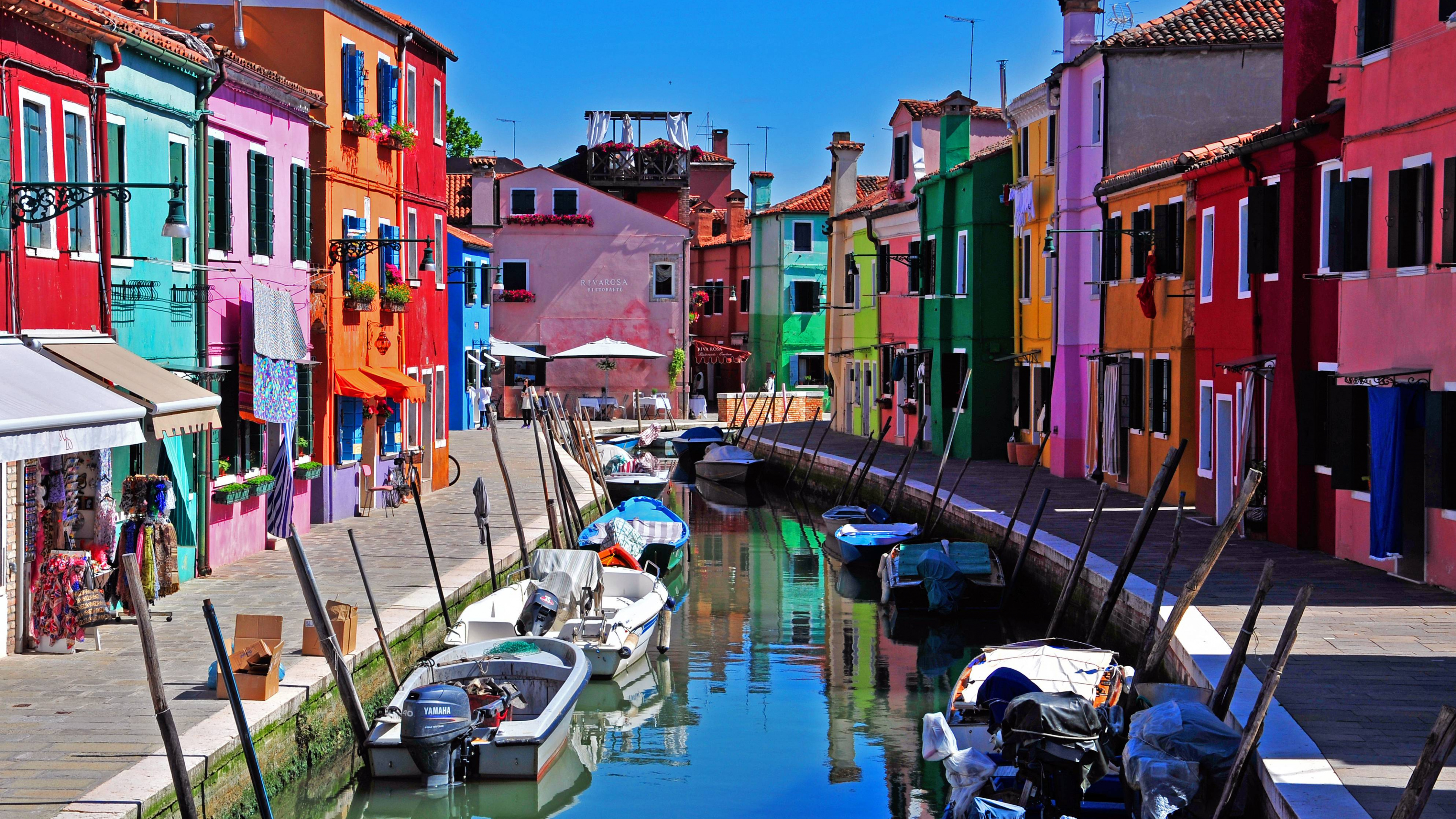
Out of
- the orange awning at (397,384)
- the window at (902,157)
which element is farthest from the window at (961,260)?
the orange awning at (397,384)

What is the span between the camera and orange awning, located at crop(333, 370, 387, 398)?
23.4m

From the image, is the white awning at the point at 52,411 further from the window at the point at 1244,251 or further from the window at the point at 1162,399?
the window at the point at 1162,399

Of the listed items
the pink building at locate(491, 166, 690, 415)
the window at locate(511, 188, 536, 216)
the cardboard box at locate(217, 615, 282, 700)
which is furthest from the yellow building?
the window at locate(511, 188, 536, 216)

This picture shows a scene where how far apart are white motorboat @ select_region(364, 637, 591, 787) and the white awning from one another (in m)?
3.40

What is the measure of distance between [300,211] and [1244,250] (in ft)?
45.0

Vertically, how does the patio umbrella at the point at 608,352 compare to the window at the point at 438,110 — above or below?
below

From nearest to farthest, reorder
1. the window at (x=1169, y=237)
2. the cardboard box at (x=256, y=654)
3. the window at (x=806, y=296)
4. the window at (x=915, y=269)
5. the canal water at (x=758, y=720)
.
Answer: the cardboard box at (x=256, y=654), the canal water at (x=758, y=720), the window at (x=1169, y=237), the window at (x=915, y=269), the window at (x=806, y=296)

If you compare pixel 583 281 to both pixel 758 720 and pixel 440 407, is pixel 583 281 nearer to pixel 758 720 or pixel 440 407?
pixel 440 407

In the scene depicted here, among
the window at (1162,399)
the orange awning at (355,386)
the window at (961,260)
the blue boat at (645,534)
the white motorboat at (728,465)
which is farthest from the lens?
the white motorboat at (728,465)

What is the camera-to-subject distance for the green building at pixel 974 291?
35281 millimetres

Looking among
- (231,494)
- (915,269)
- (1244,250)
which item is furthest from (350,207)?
(915,269)

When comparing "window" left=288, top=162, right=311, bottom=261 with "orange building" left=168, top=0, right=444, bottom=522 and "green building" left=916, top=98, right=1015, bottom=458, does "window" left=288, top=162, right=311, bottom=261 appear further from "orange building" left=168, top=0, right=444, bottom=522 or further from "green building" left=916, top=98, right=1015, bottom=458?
"green building" left=916, top=98, right=1015, bottom=458

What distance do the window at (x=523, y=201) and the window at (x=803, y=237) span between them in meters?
11.3

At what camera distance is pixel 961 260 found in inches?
1431
